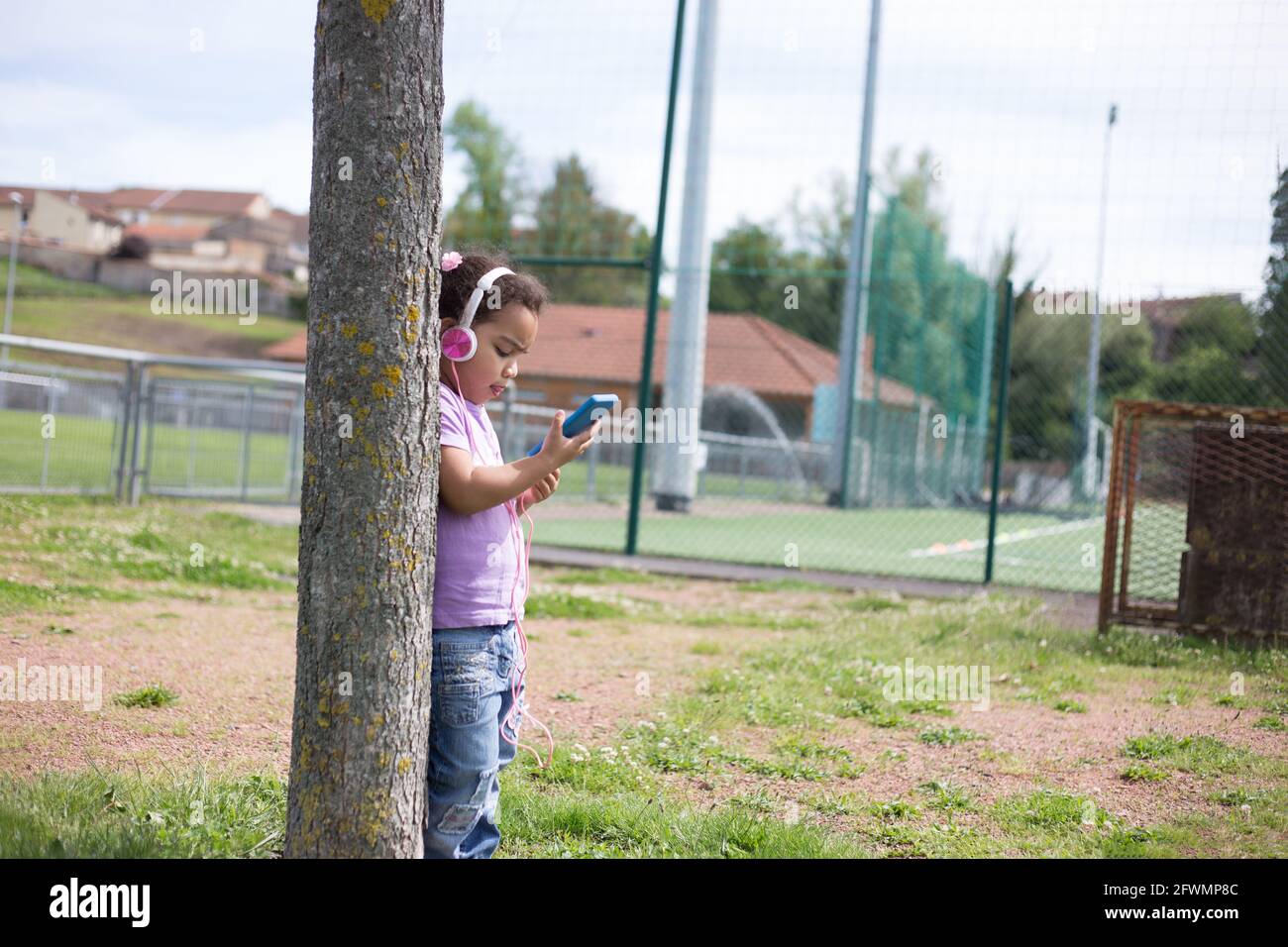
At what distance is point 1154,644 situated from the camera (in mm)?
6516

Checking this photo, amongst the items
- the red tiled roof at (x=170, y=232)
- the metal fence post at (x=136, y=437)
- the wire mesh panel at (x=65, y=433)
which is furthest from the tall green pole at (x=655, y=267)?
the red tiled roof at (x=170, y=232)

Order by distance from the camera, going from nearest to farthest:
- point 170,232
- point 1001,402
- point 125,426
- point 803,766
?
point 803,766
point 1001,402
point 125,426
point 170,232

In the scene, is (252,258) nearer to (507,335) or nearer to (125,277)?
(125,277)

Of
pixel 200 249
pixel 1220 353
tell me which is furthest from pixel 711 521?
pixel 200 249

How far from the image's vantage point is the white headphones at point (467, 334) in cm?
294

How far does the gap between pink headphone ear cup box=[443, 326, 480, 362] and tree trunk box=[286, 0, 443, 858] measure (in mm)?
245

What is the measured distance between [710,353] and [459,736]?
35.0 m

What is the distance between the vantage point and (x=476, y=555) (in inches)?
114

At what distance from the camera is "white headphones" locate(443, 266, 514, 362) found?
294cm

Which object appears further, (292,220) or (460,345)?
(292,220)

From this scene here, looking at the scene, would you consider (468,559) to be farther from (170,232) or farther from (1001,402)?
(170,232)

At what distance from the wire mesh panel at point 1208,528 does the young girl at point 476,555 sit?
471 cm

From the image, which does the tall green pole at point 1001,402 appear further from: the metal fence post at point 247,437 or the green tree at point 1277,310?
the metal fence post at point 247,437
